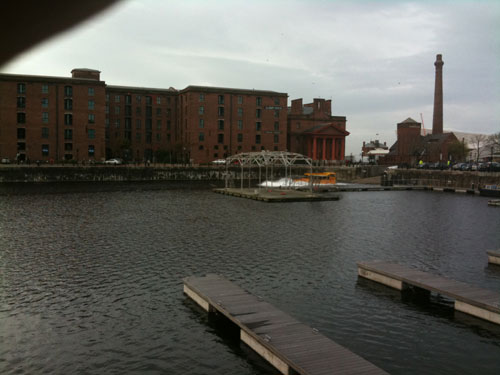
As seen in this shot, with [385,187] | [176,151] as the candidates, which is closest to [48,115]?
[176,151]

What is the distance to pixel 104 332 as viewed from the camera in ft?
44.5

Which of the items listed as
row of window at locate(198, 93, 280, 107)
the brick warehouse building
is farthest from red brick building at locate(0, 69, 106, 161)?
row of window at locate(198, 93, 280, 107)

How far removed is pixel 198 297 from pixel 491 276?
13.1 metres

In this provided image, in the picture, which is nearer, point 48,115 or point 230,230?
point 230,230

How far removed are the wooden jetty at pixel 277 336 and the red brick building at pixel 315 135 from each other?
293ft

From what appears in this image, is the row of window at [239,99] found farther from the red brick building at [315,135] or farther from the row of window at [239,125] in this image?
the red brick building at [315,135]

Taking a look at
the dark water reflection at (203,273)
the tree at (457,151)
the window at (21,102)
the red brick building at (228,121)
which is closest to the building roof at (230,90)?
the red brick building at (228,121)

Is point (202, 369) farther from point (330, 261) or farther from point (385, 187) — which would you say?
point (385, 187)

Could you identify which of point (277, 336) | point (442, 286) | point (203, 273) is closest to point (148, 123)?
point (203, 273)

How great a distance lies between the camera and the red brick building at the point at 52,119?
3073 inches

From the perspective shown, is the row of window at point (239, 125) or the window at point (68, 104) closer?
the window at point (68, 104)

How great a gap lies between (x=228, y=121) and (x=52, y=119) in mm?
34263

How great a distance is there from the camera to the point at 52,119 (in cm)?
8081

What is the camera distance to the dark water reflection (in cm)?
1230
